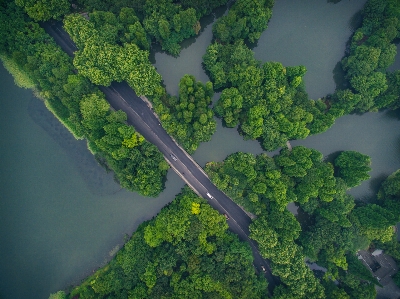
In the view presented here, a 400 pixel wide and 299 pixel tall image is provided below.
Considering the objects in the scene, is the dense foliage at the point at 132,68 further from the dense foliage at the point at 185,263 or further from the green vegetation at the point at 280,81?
the dense foliage at the point at 185,263

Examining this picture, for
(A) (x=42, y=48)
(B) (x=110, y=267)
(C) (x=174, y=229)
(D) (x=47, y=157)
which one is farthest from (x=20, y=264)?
(A) (x=42, y=48)

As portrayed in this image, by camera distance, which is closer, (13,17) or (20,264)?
(13,17)

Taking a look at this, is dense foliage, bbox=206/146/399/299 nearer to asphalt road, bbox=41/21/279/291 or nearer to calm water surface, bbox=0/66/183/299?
asphalt road, bbox=41/21/279/291

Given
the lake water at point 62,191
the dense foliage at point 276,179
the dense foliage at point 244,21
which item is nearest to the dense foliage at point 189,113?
the lake water at point 62,191

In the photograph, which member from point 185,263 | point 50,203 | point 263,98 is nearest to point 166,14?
point 263,98

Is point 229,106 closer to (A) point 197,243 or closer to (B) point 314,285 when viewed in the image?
(A) point 197,243
